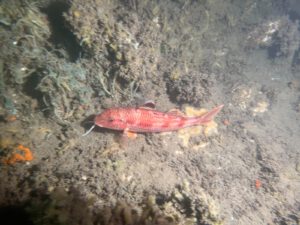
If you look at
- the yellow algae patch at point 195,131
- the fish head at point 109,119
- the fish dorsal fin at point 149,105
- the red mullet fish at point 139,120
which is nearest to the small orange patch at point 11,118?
the red mullet fish at point 139,120

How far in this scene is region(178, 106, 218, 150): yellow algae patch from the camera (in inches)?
244

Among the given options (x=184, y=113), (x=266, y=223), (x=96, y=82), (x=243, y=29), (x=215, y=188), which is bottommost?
(x=266, y=223)

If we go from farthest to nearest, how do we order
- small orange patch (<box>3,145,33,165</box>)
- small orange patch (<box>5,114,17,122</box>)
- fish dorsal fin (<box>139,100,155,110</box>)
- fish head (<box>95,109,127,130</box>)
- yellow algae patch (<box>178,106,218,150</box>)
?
yellow algae patch (<box>178,106,218,150</box>), fish dorsal fin (<box>139,100,155,110</box>), fish head (<box>95,109,127,130</box>), small orange patch (<box>5,114,17,122</box>), small orange patch (<box>3,145,33,165</box>)

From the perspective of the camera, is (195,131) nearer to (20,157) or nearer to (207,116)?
(207,116)

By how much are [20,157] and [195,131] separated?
13.9ft

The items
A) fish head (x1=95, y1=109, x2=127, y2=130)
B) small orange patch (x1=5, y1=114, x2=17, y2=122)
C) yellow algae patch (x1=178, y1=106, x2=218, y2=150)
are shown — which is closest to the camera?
small orange patch (x1=5, y1=114, x2=17, y2=122)

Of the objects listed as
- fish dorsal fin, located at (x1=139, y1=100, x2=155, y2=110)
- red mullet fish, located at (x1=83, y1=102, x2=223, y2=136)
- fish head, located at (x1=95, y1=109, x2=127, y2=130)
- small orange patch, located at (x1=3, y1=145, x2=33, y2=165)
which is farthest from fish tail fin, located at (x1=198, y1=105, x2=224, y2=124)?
small orange patch, located at (x1=3, y1=145, x2=33, y2=165)

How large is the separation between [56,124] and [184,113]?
3.42 meters

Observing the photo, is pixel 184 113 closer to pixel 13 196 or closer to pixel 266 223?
pixel 266 223

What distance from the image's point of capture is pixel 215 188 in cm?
567

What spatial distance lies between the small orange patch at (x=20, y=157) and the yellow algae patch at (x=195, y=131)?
3546mm

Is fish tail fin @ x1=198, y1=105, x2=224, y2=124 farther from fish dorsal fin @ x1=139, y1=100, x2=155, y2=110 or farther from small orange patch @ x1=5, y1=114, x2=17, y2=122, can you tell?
small orange patch @ x1=5, y1=114, x2=17, y2=122

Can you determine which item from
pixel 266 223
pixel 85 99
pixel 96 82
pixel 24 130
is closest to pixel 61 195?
pixel 24 130

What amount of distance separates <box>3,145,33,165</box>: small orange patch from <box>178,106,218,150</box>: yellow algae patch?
3.55m
